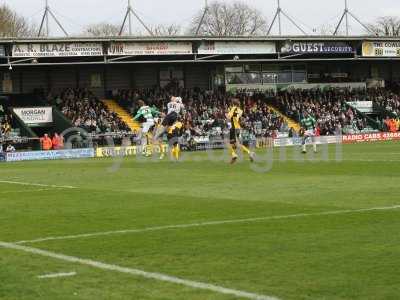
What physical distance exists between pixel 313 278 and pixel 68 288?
7.43 feet

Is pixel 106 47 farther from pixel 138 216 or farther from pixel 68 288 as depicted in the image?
pixel 68 288

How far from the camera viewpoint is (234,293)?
693cm

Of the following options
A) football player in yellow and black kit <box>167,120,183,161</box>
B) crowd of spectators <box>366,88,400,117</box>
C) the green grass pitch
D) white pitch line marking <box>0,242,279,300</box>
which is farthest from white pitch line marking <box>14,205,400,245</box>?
crowd of spectators <box>366,88,400,117</box>

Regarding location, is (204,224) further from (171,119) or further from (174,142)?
(174,142)

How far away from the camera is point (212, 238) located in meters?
9.96

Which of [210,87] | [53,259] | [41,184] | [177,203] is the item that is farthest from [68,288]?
[210,87]

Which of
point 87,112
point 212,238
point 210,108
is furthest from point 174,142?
point 210,108

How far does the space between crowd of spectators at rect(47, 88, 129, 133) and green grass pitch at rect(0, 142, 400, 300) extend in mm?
31052

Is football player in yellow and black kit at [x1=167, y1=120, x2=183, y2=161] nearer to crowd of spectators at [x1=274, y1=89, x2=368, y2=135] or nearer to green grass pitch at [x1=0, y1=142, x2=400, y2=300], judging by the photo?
green grass pitch at [x1=0, y1=142, x2=400, y2=300]

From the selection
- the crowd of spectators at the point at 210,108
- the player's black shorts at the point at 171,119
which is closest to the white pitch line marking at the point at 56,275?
the player's black shorts at the point at 171,119

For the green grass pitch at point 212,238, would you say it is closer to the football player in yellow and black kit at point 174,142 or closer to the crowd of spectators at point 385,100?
the football player in yellow and black kit at point 174,142

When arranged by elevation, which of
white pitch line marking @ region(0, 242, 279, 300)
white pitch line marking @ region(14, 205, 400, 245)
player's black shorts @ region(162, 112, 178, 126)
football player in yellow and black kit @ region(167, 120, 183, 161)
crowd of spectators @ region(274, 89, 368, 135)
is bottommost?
white pitch line marking @ region(0, 242, 279, 300)

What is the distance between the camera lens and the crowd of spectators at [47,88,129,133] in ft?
164

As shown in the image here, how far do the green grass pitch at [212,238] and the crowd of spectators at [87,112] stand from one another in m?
31.1
